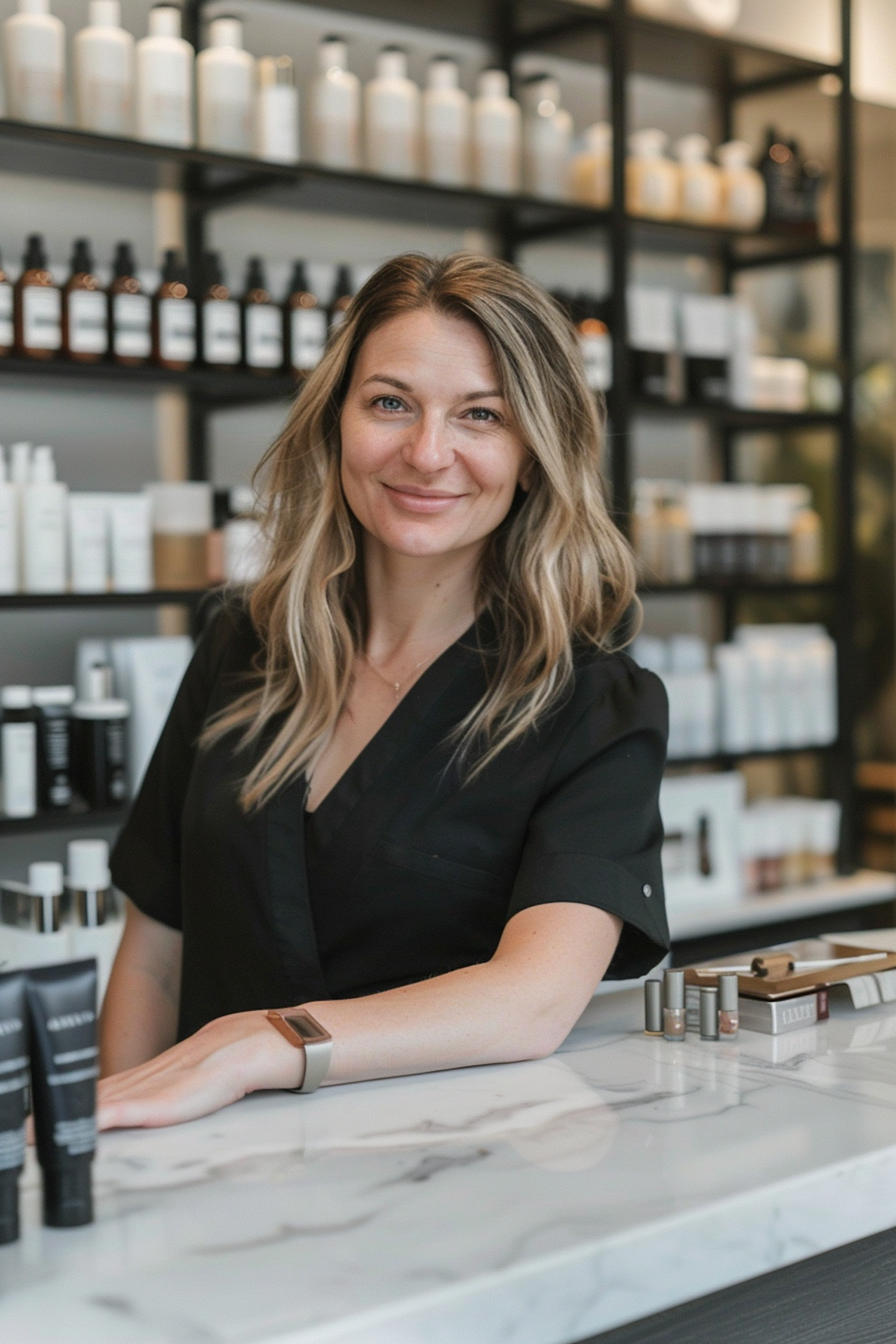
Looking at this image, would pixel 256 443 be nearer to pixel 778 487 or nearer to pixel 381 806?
pixel 778 487

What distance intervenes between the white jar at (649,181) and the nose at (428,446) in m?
1.90

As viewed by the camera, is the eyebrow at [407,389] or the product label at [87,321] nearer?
the eyebrow at [407,389]

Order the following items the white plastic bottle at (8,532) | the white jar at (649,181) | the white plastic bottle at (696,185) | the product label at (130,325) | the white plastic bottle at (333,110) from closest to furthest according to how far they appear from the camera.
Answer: the white plastic bottle at (8,532)
the product label at (130,325)
the white plastic bottle at (333,110)
the white jar at (649,181)
the white plastic bottle at (696,185)

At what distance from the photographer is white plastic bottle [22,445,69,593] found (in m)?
2.42

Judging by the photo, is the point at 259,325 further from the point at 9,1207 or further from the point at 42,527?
the point at 9,1207

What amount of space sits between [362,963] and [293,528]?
48cm

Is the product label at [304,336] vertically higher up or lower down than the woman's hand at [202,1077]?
higher up

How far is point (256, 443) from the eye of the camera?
9.79ft

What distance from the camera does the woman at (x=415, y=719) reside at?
141 centimetres

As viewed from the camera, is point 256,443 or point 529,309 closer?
point 529,309

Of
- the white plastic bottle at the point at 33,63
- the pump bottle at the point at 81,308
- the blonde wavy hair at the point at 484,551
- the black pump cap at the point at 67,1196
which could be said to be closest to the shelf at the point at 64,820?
the pump bottle at the point at 81,308

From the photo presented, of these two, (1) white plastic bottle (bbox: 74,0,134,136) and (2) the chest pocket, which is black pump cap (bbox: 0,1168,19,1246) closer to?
(2) the chest pocket

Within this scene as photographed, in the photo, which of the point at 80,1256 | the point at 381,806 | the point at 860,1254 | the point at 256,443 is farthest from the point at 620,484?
the point at 80,1256

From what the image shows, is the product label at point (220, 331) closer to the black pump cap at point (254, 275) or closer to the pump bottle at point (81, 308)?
the black pump cap at point (254, 275)
